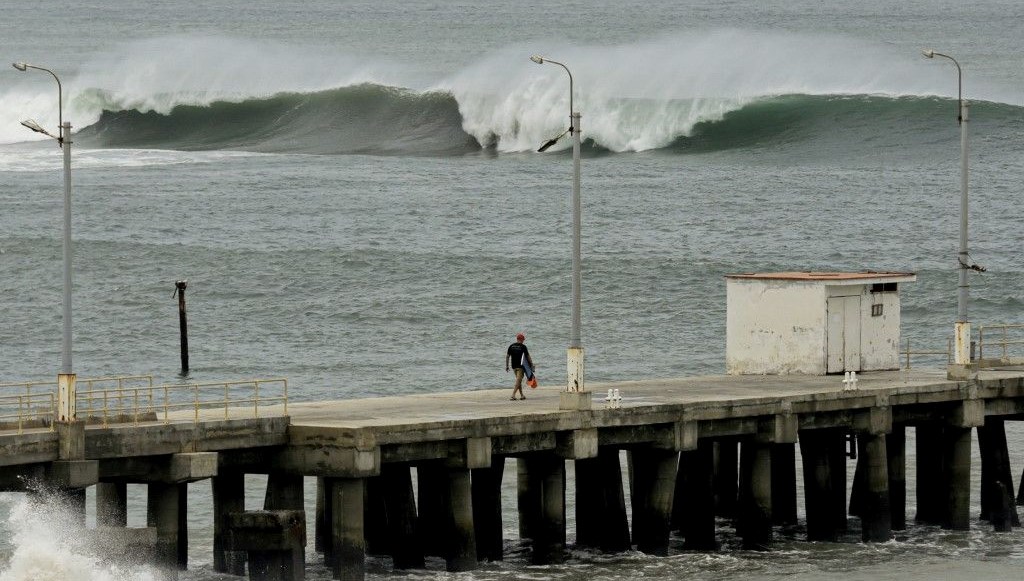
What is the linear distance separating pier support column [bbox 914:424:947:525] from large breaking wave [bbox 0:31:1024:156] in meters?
45.5

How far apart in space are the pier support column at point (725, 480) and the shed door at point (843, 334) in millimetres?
2000

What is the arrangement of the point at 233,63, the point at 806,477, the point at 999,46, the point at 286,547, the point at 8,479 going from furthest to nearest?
the point at 999,46
the point at 233,63
the point at 806,477
the point at 286,547
the point at 8,479

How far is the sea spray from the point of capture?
77.8 feet

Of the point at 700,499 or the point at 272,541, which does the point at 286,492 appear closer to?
the point at 272,541

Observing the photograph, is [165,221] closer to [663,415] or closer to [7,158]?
[7,158]

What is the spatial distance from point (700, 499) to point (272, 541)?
23.1 feet

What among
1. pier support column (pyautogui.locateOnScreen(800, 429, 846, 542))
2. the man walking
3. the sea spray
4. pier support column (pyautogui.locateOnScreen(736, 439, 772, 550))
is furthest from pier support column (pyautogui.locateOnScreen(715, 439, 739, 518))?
the sea spray

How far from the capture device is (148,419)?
81.9ft

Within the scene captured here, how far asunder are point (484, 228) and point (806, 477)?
3535 cm

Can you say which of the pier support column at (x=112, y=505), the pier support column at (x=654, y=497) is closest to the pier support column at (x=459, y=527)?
the pier support column at (x=654, y=497)

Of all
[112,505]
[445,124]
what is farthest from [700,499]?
[445,124]

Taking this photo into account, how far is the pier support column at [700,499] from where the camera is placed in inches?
1166

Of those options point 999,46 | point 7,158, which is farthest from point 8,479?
point 999,46

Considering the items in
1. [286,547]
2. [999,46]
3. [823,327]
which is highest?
[999,46]
